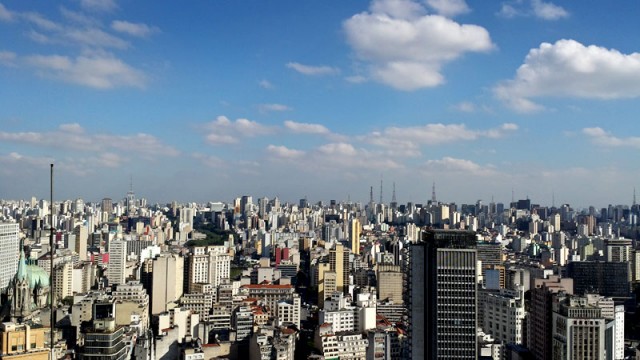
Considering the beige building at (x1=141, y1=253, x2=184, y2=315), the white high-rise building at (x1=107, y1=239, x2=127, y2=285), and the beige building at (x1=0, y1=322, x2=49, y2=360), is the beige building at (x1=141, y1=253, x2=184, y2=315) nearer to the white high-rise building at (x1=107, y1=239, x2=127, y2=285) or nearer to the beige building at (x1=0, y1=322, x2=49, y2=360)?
the white high-rise building at (x1=107, y1=239, x2=127, y2=285)

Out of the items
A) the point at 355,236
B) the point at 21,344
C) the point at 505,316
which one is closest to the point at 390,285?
the point at 505,316

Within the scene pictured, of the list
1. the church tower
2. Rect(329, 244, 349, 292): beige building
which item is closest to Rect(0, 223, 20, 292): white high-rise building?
the church tower

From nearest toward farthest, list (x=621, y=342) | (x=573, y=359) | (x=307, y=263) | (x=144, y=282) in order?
(x=573, y=359) < (x=621, y=342) < (x=144, y=282) < (x=307, y=263)

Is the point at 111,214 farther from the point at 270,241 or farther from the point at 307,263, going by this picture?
the point at 307,263

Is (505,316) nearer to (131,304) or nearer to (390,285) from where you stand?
(390,285)

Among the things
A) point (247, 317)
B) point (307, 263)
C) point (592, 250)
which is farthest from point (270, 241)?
point (247, 317)
